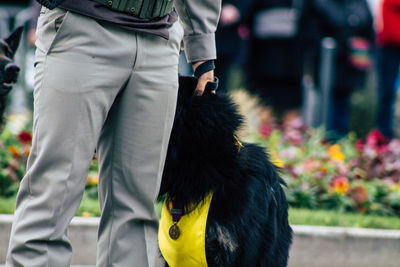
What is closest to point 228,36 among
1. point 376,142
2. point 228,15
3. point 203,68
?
point 228,15

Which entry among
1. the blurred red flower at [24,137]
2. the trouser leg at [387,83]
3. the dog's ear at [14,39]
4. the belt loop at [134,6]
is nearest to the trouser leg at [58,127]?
the belt loop at [134,6]

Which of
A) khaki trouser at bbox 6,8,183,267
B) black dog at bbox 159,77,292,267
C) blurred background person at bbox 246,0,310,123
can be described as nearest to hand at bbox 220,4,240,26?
blurred background person at bbox 246,0,310,123

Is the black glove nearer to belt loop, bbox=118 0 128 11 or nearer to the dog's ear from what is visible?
belt loop, bbox=118 0 128 11

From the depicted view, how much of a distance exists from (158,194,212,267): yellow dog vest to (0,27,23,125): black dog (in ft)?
4.01

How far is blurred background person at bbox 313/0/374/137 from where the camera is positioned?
6734 millimetres

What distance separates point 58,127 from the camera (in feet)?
6.59

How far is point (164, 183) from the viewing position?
244 cm

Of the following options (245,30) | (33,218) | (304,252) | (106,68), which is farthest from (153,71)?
(245,30)

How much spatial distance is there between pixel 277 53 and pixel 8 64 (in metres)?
5.07

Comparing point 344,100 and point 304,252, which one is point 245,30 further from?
point 304,252

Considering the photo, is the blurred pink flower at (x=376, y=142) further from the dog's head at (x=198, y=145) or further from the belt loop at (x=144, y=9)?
the belt loop at (x=144, y=9)

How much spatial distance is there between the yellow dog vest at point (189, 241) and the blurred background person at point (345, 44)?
15.5 ft

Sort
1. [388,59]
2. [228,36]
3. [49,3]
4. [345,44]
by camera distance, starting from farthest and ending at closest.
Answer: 1. [345,44]
2. [388,59]
3. [228,36]
4. [49,3]

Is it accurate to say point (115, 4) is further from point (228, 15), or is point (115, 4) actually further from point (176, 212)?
point (228, 15)
